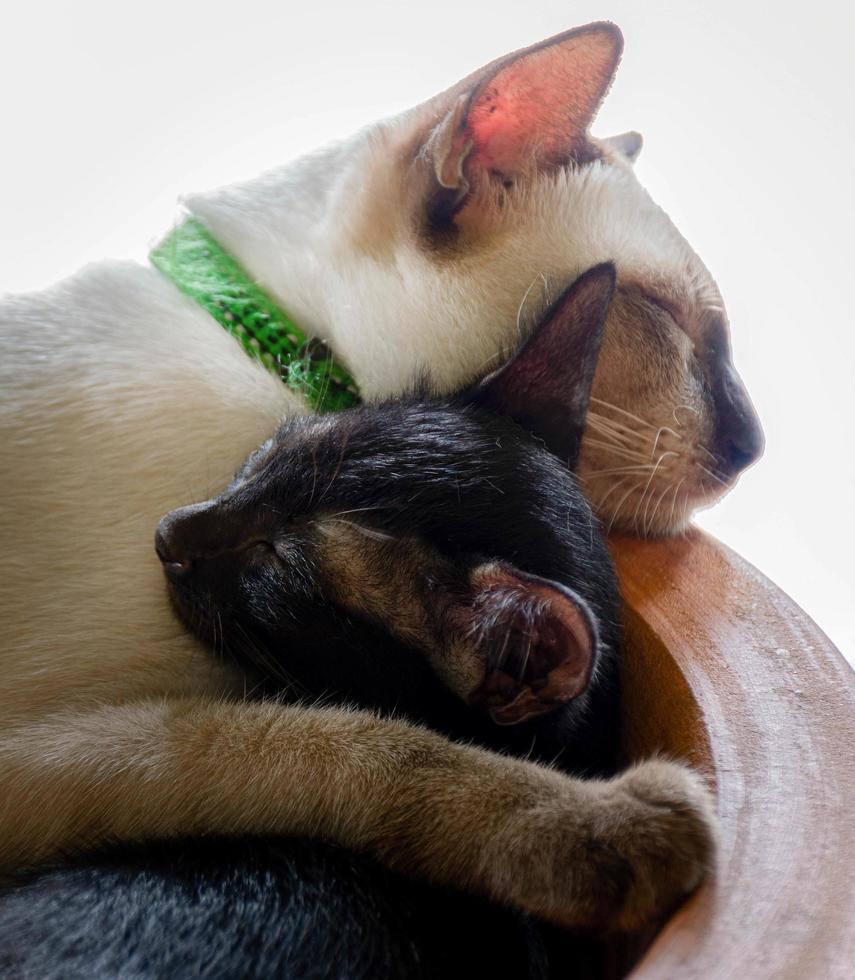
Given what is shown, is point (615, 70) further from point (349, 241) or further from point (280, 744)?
point (280, 744)

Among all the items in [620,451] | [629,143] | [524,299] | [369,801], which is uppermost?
[629,143]

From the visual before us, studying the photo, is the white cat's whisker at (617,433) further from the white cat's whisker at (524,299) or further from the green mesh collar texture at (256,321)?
the green mesh collar texture at (256,321)

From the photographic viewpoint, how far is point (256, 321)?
0.93 metres

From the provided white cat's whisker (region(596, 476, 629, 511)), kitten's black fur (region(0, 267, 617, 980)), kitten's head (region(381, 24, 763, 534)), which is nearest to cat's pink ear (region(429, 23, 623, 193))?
kitten's head (region(381, 24, 763, 534))

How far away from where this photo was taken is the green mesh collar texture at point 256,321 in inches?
36.4

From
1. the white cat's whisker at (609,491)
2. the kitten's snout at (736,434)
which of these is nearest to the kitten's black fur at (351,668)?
the white cat's whisker at (609,491)

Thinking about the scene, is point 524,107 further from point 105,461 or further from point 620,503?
point 105,461

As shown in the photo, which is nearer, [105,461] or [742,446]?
[105,461]

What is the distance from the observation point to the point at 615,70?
938 mm

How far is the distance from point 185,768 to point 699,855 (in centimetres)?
34

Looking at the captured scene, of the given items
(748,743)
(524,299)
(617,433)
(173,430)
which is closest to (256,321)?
(173,430)

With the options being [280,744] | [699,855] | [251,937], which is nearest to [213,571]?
[280,744]

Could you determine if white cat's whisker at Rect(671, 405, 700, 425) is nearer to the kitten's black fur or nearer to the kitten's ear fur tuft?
the kitten's black fur

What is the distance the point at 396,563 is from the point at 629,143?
796 mm
